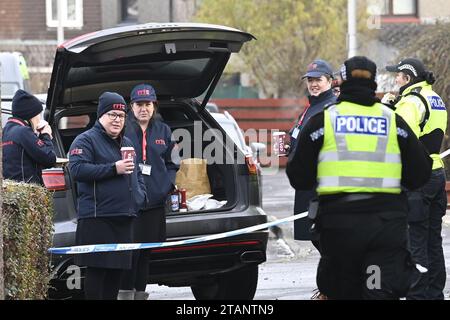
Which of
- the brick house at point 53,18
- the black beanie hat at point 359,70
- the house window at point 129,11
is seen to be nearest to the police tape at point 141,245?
the black beanie hat at point 359,70

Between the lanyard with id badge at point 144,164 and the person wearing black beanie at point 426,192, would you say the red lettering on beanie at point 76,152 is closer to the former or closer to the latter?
the lanyard with id badge at point 144,164

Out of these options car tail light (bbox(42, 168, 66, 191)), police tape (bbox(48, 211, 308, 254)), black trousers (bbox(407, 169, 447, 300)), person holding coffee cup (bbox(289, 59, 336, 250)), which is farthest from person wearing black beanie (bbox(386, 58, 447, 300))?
car tail light (bbox(42, 168, 66, 191))

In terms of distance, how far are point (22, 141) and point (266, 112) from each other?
22.3 m

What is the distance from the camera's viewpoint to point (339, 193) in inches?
263

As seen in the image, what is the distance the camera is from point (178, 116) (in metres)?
9.86

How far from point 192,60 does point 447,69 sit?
9.07 metres

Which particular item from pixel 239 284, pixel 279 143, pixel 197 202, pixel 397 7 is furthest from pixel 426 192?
pixel 397 7

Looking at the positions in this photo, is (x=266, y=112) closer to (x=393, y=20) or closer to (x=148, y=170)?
(x=393, y=20)

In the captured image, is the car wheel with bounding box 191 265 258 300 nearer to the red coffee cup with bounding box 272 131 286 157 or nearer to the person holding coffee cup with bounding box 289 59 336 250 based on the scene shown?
the person holding coffee cup with bounding box 289 59 336 250

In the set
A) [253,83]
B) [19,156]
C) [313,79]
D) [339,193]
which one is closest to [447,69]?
[313,79]

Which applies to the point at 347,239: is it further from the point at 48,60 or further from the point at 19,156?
the point at 48,60

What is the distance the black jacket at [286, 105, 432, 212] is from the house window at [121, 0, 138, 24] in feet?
111

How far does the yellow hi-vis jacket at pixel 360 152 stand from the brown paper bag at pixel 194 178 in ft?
10.1

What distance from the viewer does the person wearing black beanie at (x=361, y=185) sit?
6.59 metres
